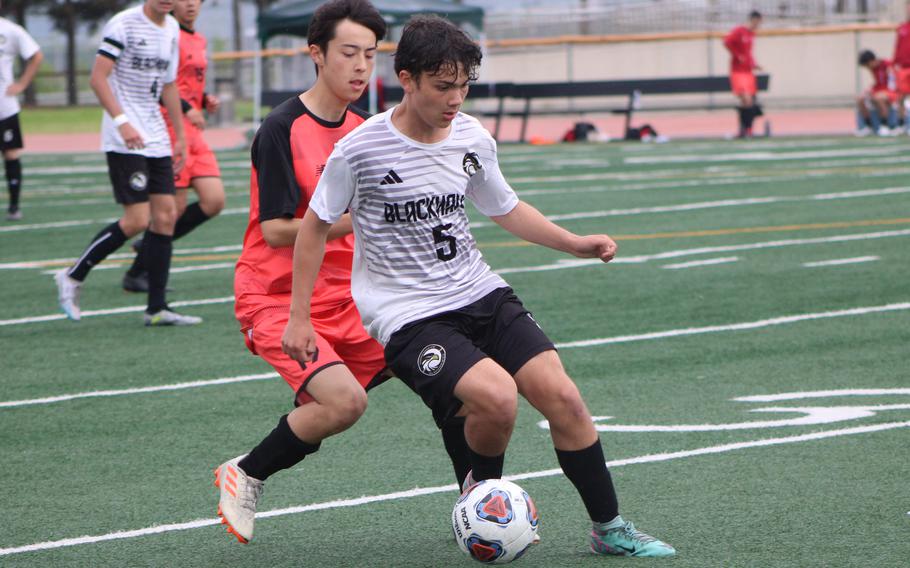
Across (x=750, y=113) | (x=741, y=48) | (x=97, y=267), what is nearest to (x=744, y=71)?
(x=741, y=48)

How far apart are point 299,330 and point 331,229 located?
48 centimetres

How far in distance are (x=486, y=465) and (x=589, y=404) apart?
7.52 ft

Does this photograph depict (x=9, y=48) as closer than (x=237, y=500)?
No

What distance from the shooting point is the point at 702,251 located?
Result: 38.8 ft

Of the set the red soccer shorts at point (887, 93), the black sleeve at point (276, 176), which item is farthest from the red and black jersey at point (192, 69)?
the red soccer shorts at point (887, 93)

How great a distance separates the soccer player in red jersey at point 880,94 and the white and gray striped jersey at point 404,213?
2082 cm

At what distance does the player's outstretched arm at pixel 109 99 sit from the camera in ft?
29.3

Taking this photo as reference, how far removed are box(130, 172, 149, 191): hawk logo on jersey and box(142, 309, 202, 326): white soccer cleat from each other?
805mm

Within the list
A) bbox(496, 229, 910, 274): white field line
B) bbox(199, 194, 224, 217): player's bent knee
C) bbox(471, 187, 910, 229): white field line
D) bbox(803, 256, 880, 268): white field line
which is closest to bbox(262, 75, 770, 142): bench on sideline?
bbox(471, 187, 910, 229): white field line

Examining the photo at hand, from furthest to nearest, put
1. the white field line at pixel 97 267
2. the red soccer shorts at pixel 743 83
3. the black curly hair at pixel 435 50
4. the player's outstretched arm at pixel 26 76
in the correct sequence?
the red soccer shorts at pixel 743 83
the player's outstretched arm at pixel 26 76
the white field line at pixel 97 267
the black curly hair at pixel 435 50

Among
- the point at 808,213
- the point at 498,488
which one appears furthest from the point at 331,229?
the point at 808,213

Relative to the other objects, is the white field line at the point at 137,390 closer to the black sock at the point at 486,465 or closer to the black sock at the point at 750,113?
the black sock at the point at 486,465

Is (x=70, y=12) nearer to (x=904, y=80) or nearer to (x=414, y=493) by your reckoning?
(x=904, y=80)

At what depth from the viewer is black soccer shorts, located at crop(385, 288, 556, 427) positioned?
14.4 ft
